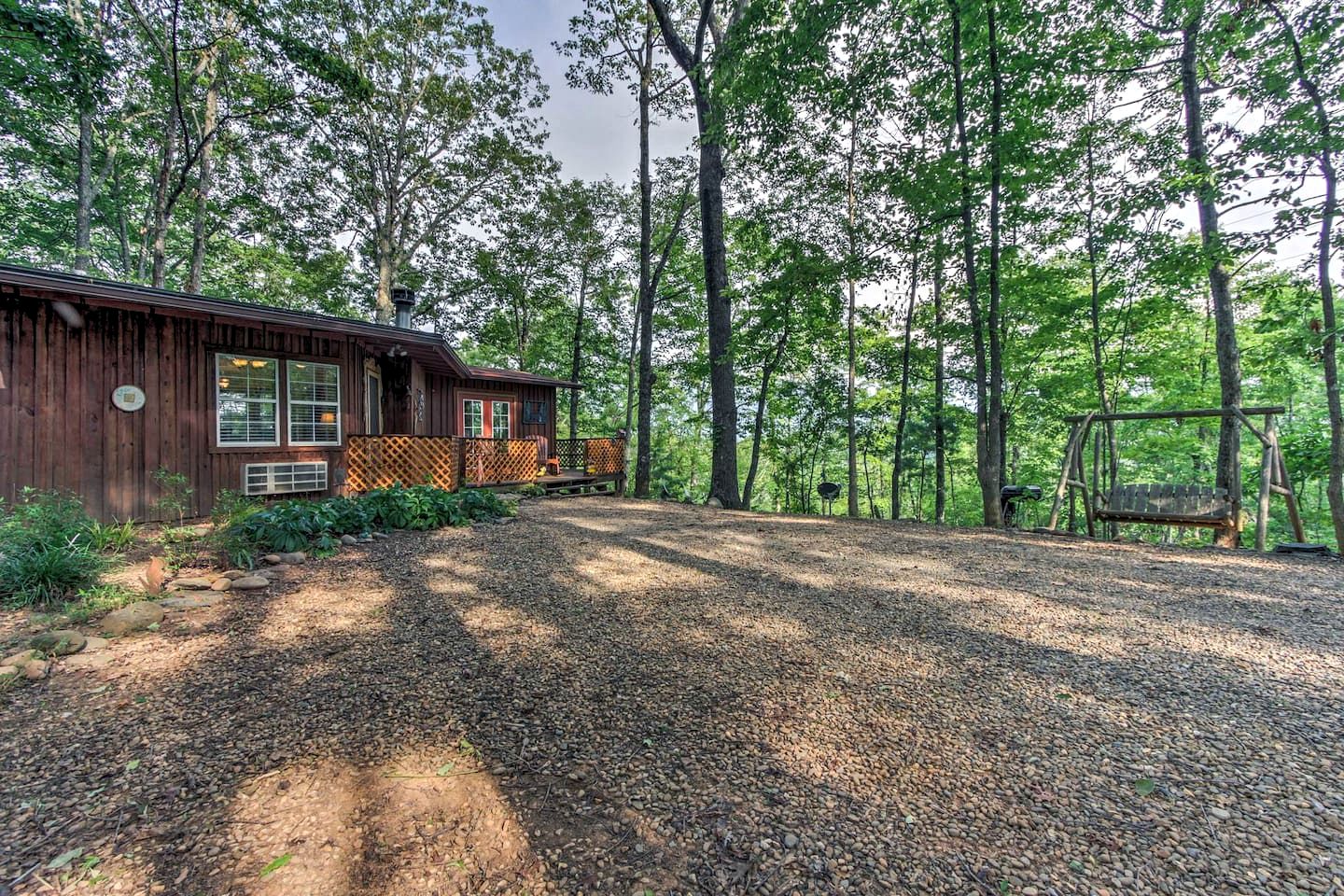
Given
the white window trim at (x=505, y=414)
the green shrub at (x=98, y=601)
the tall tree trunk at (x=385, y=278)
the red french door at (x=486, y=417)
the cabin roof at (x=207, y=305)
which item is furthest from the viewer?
the tall tree trunk at (x=385, y=278)

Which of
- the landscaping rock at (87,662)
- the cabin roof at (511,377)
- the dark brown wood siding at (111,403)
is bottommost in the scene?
the landscaping rock at (87,662)

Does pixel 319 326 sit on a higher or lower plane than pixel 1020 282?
lower

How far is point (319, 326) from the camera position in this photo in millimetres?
6488

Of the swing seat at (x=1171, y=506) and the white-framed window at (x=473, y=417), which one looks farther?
the white-framed window at (x=473, y=417)

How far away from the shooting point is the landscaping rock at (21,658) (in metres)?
2.20

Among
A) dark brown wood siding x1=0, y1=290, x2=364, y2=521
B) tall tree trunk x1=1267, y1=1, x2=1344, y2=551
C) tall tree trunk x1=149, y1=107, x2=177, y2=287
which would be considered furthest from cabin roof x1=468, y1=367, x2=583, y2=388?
tall tree trunk x1=1267, y1=1, x2=1344, y2=551

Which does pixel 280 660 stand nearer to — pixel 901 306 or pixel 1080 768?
pixel 1080 768

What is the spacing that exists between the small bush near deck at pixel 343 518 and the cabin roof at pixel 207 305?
7.99 feet

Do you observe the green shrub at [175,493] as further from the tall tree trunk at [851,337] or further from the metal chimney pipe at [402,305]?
the tall tree trunk at [851,337]

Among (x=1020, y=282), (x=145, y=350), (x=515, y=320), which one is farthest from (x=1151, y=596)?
(x=515, y=320)

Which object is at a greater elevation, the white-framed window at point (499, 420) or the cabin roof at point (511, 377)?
the cabin roof at point (511, 377)

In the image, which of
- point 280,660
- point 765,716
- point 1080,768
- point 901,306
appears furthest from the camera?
point 901,306

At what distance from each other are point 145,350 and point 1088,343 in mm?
15988

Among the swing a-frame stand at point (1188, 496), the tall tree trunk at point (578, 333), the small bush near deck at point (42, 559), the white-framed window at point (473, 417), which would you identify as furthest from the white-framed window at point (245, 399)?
the tall tree trunk at point (578, 333)
